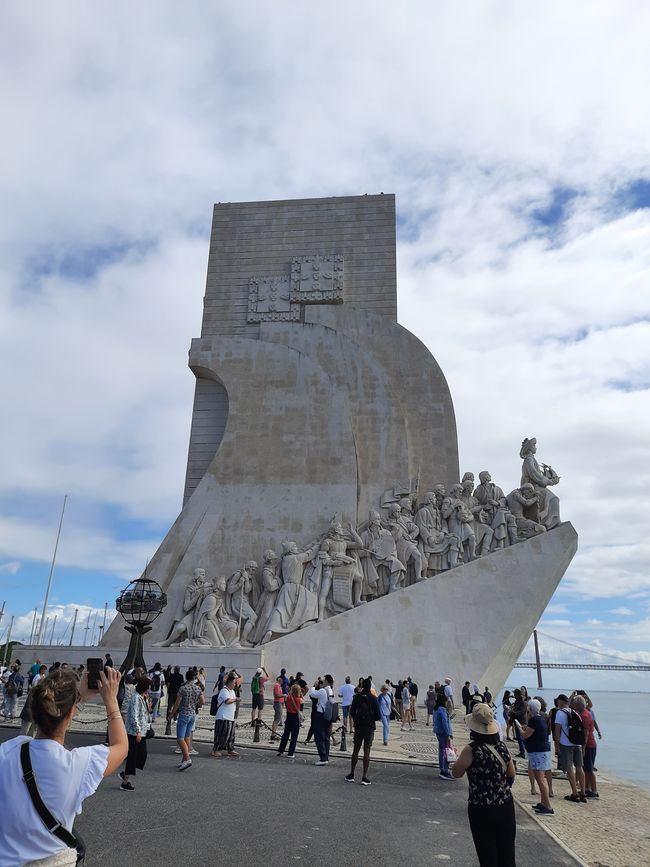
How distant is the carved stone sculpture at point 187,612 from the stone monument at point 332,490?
0.15 ft

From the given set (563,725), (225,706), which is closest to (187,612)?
(225,706)

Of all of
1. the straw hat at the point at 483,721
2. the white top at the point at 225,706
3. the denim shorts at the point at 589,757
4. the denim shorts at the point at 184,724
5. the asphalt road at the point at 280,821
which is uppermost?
the straw hat at the point at 483,721

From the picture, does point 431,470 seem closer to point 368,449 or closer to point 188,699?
point 368,449

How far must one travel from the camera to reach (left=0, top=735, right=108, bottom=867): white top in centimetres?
145

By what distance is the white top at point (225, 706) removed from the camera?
245 inches

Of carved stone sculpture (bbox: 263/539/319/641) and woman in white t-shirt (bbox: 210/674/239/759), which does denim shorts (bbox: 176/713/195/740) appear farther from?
carved stone sculpture (bbox: 263/539/319/641)

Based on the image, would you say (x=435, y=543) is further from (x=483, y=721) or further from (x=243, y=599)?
(x=483, y=721)

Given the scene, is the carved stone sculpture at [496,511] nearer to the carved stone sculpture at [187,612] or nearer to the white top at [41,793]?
the carved stone sculpture at [187,612]

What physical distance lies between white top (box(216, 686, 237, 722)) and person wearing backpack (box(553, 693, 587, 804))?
2971mm

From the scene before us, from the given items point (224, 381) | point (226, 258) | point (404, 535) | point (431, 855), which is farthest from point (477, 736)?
point (226, 258)

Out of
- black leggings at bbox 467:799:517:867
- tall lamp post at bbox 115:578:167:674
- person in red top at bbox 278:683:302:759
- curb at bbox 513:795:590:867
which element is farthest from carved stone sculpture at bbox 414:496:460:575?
black leggings at bbox 467:799:517:867

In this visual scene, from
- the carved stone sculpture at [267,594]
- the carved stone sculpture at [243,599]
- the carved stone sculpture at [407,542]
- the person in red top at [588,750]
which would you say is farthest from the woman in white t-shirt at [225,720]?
the carved stone sculpture at [407,542]

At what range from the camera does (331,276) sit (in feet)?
62.6

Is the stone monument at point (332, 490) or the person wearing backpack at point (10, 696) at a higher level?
the stone monument at point (332, 490)
